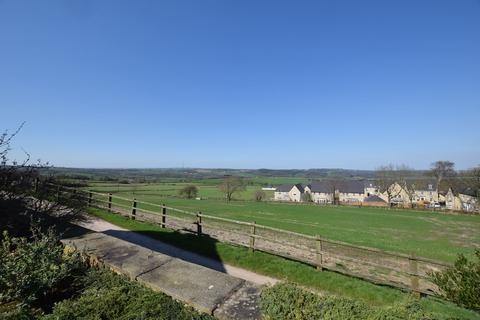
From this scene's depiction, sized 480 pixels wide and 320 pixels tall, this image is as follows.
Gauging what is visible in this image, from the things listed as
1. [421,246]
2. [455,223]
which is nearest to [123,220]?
[421,246]

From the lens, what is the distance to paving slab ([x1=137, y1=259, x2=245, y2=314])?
240cm

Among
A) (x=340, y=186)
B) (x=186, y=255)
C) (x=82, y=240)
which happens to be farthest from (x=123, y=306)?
(x=340, y=186)

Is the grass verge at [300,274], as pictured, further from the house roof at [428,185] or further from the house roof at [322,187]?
the house roof at [428,185]

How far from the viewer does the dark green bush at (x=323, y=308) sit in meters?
1.90

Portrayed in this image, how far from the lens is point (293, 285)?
2.31m

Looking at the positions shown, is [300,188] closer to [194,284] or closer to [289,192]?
[289,192]

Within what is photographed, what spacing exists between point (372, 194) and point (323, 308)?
3408 inches

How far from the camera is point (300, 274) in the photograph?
8.22 m

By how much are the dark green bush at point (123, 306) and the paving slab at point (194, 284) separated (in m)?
0.11

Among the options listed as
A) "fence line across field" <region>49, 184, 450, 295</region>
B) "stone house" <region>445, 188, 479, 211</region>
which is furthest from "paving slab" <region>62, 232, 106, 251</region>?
"stone house" <region>445, 188, 479, 211</region>

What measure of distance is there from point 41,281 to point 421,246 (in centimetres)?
2481

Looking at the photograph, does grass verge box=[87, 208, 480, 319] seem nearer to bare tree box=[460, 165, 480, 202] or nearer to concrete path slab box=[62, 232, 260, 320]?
concrete path slab box=[62, 232, 260, 320]

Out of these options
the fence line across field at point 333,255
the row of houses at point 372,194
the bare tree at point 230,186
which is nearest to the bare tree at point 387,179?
the row of houses at point 372,194

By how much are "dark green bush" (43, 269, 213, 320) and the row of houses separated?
222 feet
